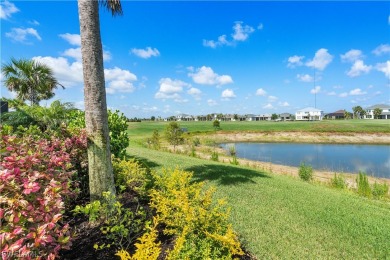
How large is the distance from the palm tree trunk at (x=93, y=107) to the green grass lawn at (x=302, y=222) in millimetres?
2641

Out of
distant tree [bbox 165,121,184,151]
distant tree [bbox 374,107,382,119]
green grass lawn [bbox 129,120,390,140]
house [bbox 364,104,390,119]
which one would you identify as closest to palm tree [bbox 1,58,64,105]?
distant tree [bbox 165,121,184,151]

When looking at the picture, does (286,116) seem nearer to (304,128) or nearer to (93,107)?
(304,128)

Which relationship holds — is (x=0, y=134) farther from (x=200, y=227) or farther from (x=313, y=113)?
(x=313, y=113)

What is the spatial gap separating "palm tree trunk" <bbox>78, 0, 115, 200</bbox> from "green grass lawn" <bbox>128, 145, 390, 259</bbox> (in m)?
2.64

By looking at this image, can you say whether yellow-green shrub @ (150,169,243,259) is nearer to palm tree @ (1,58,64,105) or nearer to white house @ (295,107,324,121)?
palm tree @ (1,58,64,105)

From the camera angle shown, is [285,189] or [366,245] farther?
[285,189]

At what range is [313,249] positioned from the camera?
158 inches

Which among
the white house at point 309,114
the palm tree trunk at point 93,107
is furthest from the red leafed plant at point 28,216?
the white house at point 309,114

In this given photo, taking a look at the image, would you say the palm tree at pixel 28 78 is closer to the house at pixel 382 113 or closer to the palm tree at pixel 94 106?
the palm tree at pixel 94 106

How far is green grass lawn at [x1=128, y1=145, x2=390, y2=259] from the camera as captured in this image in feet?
13.2

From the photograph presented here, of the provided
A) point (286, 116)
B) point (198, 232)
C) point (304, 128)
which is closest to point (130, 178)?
point (198, 232)

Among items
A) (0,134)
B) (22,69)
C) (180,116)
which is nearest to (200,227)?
(0,134)

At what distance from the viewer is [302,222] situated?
5.05 meters

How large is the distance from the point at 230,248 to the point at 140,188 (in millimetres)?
2573
